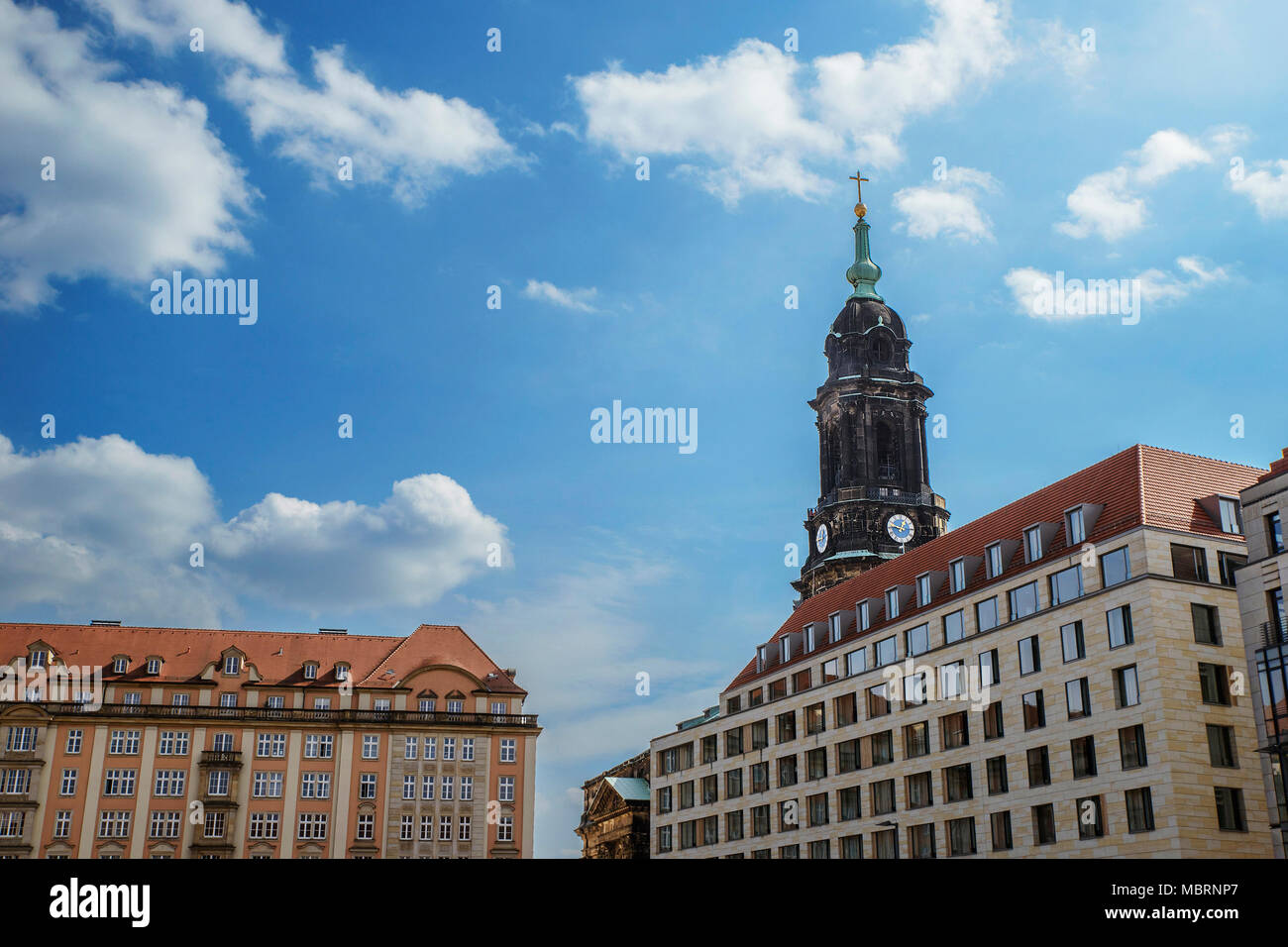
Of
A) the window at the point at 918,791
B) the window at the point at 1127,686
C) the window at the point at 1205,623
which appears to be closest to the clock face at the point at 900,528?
the window at the point at 918,791

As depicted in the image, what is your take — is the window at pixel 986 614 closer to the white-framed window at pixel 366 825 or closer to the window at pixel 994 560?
the window at pixel 994 560

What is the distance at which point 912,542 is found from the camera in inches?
5221

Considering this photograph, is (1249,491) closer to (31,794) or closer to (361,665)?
(361,665)

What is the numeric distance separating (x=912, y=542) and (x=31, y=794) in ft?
275

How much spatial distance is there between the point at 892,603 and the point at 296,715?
44775mm

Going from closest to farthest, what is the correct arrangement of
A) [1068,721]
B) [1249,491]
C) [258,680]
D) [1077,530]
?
[1249,491] < [1068,721] < [1077,530] < [258,680]

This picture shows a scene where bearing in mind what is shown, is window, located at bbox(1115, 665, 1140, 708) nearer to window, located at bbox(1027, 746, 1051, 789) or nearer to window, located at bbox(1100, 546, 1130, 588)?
window, located at bbox(1100, 546, 1130, 588)

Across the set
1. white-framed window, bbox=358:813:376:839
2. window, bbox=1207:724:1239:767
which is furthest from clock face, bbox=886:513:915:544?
window, bbox=1207:724:1239:767

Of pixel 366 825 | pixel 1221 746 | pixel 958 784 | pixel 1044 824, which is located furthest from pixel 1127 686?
pixel 366 825

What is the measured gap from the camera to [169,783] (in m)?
93.3

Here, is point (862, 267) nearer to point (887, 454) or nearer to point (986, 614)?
point (887, 454)

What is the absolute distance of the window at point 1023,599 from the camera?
70688 millimetres
